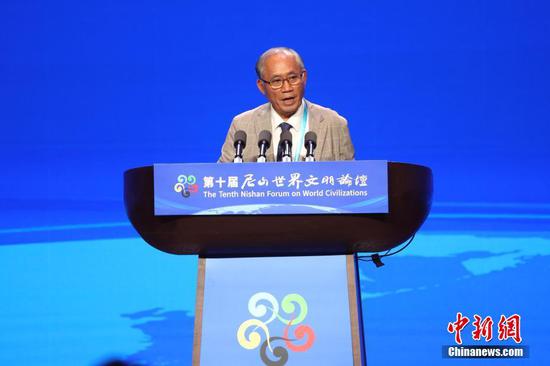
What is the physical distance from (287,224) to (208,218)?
17 cm

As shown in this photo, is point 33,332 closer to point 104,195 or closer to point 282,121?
point 104,195

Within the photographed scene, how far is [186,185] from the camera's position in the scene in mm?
1647

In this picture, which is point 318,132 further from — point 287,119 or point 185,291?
point 185,291

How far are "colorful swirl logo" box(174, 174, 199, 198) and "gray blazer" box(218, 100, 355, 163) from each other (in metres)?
0.53

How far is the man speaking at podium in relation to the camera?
2.16 meters

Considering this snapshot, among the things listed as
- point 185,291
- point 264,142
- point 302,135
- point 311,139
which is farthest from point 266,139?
point 185,291

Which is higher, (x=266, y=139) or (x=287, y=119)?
(x=287, y=119)

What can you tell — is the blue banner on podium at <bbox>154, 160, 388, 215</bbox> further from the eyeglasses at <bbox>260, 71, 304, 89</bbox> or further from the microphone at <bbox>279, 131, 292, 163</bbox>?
the eyeglasses at <bbox>260, 71, 304, 89</bbox>

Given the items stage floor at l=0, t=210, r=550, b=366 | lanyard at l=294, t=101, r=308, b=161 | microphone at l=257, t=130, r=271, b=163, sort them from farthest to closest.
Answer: stage floor at l=0, t=210, r=550, b=366 → lanyard at l=294, t=101, r=308, b=161 → microphone at l=257, t=130, r=271, b=163

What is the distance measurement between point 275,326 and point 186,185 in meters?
0.40

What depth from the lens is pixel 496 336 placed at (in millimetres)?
3020

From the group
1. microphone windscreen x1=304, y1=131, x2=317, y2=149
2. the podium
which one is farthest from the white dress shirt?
the podium

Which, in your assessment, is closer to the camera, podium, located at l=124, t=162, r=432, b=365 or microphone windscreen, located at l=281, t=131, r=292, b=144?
podium, located at l=124, t=162, r=432, b=365

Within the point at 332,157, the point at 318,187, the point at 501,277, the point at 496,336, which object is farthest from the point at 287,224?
the point at 501,277
